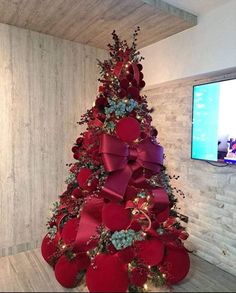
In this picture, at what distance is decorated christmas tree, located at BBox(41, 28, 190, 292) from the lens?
52.2 inches

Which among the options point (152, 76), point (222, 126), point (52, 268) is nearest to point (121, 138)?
point (52, 268)

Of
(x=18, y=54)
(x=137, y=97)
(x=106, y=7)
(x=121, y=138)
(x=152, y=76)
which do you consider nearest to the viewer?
(x=121, y=138)

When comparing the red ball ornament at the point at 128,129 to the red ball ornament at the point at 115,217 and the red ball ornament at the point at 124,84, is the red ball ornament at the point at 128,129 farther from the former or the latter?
the red ball ornament at the point at 115,217

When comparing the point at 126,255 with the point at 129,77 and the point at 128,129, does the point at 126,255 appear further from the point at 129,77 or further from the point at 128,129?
the point at 129,77

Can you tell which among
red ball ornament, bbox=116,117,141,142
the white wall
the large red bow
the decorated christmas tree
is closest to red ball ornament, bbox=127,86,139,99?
the decorated christmas tree

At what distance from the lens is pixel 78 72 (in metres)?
2.81

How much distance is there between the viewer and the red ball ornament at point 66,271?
126cm

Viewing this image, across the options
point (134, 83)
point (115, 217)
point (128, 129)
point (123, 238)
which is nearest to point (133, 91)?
point (134, 83)

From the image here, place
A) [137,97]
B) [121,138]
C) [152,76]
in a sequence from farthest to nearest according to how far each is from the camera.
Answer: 1. [152,76]
2. [137,97]
3. [121,138]

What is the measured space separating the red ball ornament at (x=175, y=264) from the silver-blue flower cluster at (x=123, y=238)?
21 centimetres

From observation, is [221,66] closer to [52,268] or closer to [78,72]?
[78,72]

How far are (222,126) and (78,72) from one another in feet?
5.36

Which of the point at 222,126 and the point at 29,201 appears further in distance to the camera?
the point at 29,201

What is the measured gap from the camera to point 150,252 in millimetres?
1377
